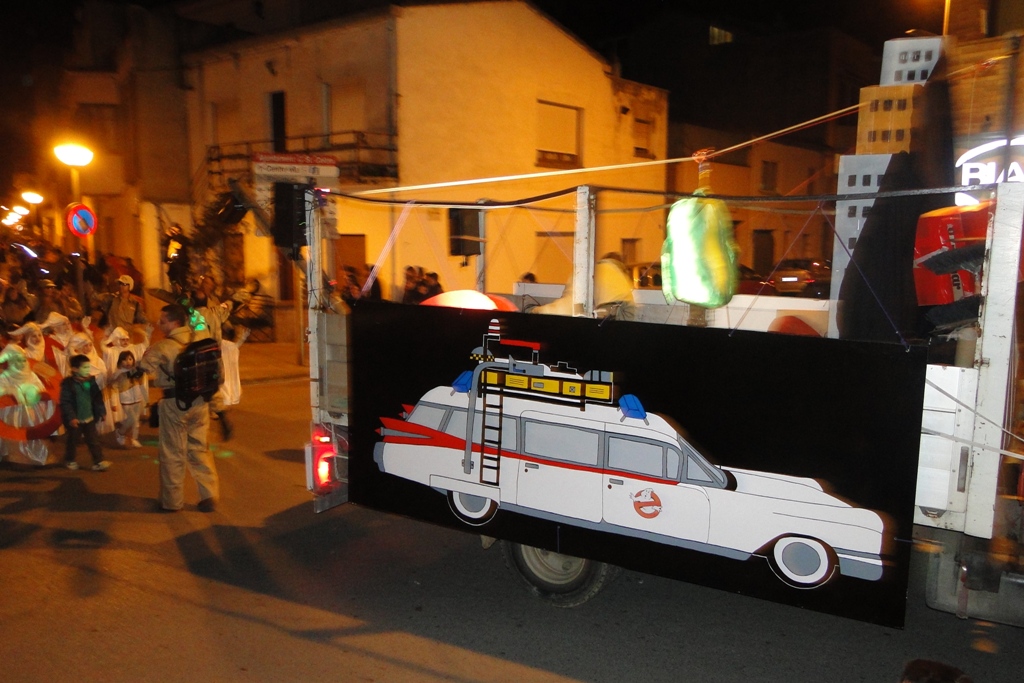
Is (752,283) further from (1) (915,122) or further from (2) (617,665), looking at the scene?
(2) (617,665)

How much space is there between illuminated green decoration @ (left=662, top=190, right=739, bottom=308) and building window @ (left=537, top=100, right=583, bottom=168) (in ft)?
51.2

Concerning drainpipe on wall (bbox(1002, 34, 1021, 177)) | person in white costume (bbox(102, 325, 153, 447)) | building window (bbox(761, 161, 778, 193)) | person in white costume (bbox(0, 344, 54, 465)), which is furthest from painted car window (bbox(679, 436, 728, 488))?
building window (bbox(761, 161, 778, 193))

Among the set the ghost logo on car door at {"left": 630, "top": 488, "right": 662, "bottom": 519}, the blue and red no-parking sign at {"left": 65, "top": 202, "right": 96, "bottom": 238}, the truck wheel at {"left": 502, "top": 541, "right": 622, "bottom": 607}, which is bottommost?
the truck wheel at {"left": 502, "top": 541, "right": 622, "bottom": 607}

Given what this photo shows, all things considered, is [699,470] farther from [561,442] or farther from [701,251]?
[701,251]

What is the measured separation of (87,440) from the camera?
25.8ft

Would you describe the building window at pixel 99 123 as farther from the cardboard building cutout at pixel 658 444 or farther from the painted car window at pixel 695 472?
the painted car window at pixel 695 472

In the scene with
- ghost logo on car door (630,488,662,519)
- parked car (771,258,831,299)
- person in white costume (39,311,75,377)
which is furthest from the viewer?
parked car (771,258,831,299)

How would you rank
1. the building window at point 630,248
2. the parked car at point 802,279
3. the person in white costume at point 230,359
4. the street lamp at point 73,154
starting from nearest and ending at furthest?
1. the person in white costume at point 230,359
2. the street lamp at point 73,154
3. the parked car at point 802,279
4. the building window at point 630,248

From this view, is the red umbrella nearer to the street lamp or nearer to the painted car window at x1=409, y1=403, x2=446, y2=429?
the painted car window at x1=409, y1=403, x2=446, y2=429

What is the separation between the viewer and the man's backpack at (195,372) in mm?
6371

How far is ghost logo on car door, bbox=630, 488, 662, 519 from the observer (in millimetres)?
3982

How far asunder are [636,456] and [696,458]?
0.33 meters

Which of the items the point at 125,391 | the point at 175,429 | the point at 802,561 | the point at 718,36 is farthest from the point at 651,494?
the point at 718,36

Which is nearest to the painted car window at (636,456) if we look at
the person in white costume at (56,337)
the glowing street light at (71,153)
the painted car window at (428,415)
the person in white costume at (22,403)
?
the painted car window at (428,415)
